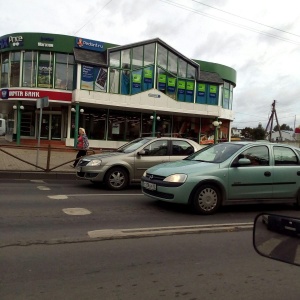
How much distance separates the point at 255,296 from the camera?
3787 millimetres

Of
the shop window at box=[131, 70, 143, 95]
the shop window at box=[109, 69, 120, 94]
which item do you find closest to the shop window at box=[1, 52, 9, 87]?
the shop window at box=[109, 69, 120, 94]

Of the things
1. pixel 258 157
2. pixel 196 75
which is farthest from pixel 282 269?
pixel 196 75

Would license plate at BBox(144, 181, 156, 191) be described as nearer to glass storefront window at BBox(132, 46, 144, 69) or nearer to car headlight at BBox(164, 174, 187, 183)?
car headlight at BBox(164, 174, 187, 183)

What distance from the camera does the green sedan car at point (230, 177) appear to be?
7.52 m

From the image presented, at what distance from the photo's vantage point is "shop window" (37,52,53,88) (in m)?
27.3

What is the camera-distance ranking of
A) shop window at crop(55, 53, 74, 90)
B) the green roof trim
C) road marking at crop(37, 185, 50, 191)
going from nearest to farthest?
road marking at crop(37, 185, 50, 191) < shop window at crop(55, 53, 74, 90) < the green roof trim

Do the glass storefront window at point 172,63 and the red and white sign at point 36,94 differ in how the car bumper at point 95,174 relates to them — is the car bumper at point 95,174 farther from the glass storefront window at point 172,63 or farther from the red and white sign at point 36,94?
the glass storefront window at point 172,63

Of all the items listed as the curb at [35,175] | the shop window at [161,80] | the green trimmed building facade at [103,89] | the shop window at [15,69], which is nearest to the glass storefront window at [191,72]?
the green trimmed building facade at [103,89]

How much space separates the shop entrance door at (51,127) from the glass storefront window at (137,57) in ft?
23.4

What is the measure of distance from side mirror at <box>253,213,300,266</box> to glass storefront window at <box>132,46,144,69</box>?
28.1 meters

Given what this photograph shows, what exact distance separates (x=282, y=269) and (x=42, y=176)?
10.3 metres

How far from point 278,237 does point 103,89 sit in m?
27.0

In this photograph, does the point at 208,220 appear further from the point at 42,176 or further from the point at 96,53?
the point at 96,53

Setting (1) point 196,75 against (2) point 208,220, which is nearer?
(2) point 208,220
